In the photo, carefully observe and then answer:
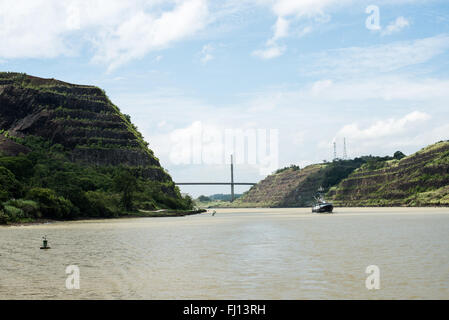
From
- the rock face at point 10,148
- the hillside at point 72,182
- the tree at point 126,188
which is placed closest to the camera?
the hillside at point 72,182

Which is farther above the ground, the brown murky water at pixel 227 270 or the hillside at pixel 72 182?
the hillside at pixel 72 182

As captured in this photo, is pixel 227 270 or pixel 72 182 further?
pixel 72 182

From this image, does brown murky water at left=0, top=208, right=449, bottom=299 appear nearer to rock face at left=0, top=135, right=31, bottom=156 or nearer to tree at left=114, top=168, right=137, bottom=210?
tree at left=114, top=168, right=137, bottom=210

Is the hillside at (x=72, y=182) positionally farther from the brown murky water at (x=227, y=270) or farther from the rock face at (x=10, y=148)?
the brown murky water at (x=227, y=270)

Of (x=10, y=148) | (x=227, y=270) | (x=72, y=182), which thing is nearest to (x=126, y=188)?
(x=72, y=182)

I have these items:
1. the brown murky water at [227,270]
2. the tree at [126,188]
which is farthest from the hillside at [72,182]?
the brown murky water at [227,270]

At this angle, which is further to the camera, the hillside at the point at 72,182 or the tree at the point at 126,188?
the tree at the point at 126,188

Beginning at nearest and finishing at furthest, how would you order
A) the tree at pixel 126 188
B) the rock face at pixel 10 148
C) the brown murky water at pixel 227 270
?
the brown murky water at pixel 227 270 < the tree at pixel 126 188 < the rock face at pixel 10 148

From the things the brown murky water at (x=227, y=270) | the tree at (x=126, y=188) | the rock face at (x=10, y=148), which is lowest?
the brown murky water at (x=227, y=270)

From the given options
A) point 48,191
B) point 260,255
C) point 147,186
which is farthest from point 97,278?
point 147,186

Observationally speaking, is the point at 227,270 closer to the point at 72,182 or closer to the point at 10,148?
the point at 72,182

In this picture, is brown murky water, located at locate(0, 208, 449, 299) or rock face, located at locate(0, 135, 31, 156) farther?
rock face, located at locate(0, 135, 31, 156)

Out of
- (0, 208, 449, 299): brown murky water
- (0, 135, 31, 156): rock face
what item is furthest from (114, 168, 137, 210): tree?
(0, 208, 449, 299): brown murky water
